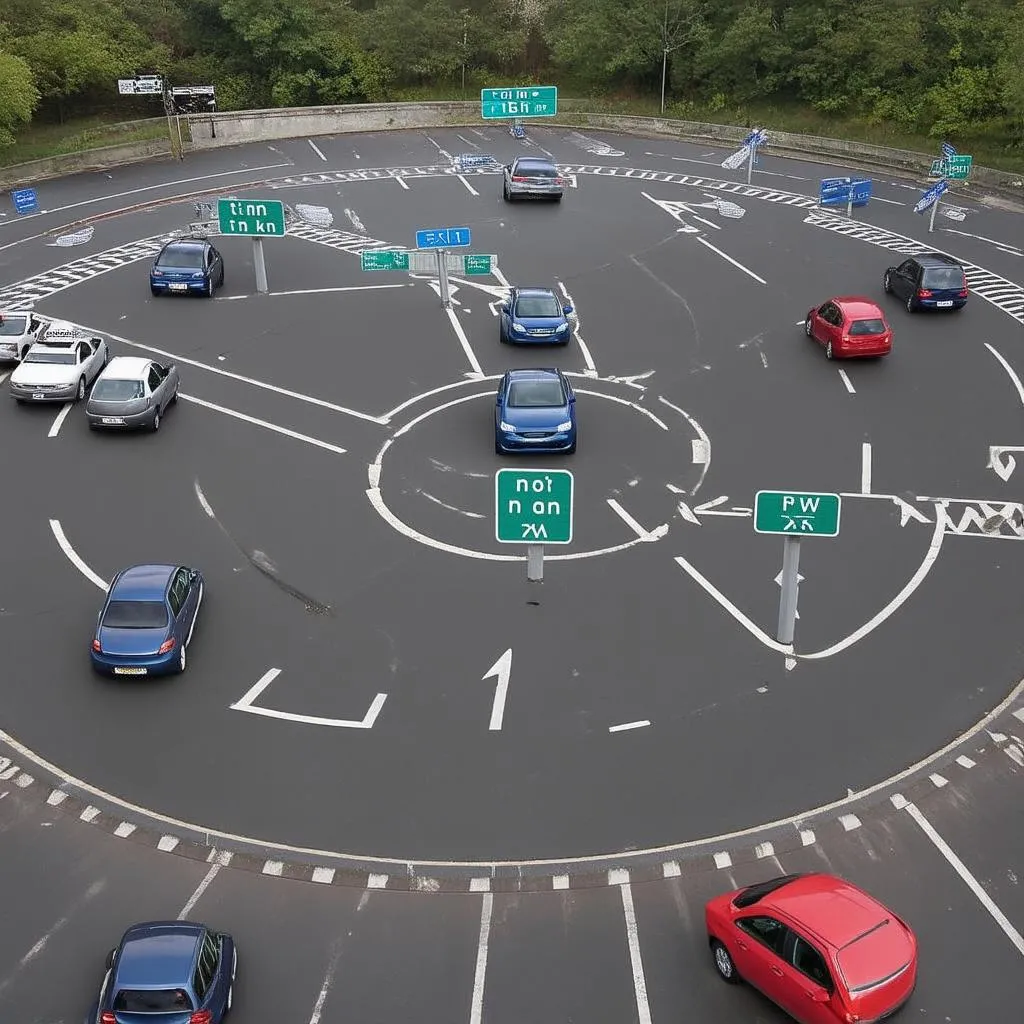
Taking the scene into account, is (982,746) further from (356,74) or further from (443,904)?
(356,74)

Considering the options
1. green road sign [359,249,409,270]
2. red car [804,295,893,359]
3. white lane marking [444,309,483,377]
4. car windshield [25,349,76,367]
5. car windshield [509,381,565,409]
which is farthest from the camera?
green road sign [359,249,409,270]

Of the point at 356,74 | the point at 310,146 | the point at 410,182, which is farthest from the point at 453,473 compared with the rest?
the point at 356,74

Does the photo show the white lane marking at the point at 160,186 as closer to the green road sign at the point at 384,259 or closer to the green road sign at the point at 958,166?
the green road sign at the point at 384,259

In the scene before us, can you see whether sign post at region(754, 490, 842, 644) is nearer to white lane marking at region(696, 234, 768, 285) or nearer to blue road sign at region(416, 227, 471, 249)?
blue road sign at region(416, 227, 471, 249)

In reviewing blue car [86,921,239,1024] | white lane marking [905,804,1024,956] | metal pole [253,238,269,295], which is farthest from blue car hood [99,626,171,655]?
metal pole [253,238,269,295]

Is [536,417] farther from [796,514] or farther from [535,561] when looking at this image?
[796,514]

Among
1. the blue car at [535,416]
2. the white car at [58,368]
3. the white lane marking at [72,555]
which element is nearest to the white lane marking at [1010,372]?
the blue car at [535,416]
